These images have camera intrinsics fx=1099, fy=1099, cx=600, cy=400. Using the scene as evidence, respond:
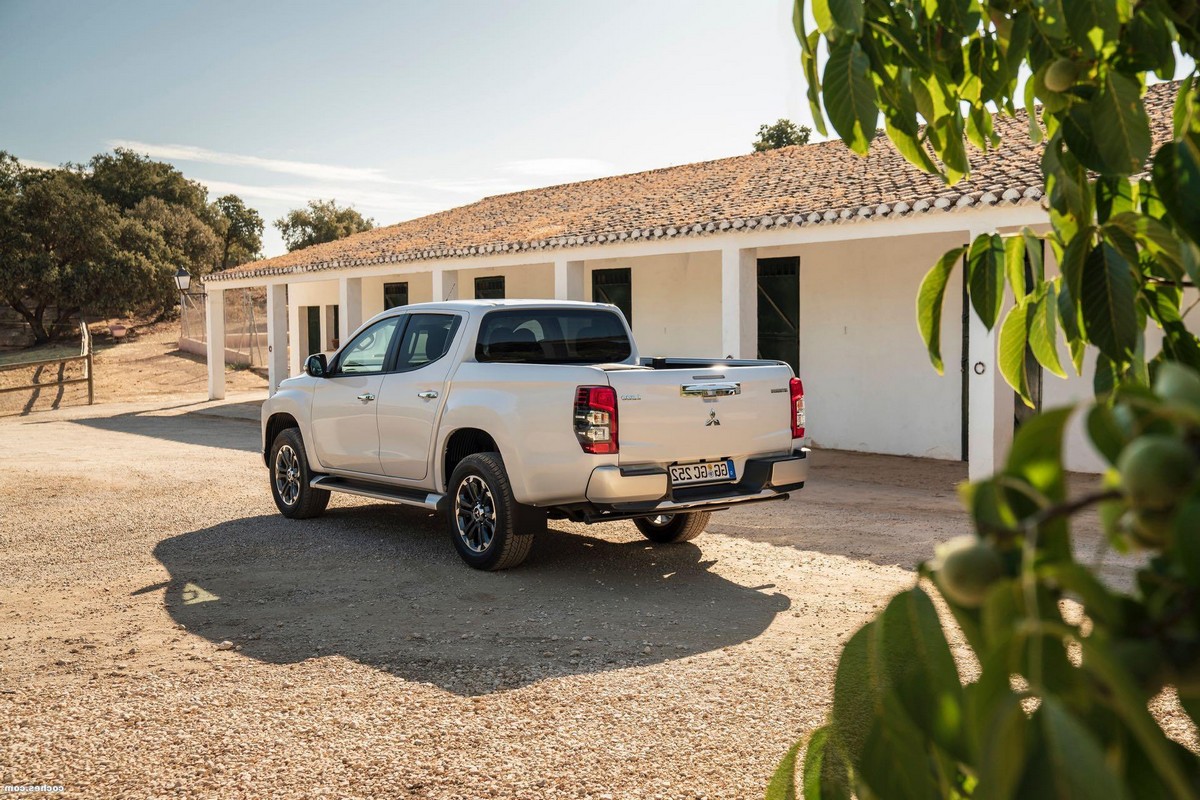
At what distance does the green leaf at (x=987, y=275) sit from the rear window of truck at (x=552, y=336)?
274 inches

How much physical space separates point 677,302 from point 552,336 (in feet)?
30.4

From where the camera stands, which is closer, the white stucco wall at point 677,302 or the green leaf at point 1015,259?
the green leaf at point 1015,259

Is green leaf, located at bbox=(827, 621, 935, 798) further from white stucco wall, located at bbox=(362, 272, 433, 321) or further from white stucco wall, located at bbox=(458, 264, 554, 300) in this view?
white stucco wall, located at bbox=(362, 272, 433, 321)

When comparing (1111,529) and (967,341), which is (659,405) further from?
(967,341)

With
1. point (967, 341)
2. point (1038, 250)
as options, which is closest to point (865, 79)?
point (1038, 250)

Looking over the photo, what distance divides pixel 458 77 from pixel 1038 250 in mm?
20905

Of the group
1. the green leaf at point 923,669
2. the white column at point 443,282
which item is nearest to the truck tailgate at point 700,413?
the green leaf at point 923,669

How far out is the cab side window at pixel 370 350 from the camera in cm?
913

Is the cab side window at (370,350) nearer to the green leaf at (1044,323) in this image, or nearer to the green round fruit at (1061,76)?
the green leaf at (1044,323)

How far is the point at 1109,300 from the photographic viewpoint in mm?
1046

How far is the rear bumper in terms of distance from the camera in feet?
22.8

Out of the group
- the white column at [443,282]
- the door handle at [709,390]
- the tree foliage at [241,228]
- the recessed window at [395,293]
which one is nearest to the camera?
the door handle at [709,390]

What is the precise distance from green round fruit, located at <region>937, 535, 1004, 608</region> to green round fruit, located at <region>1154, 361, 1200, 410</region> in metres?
0.12

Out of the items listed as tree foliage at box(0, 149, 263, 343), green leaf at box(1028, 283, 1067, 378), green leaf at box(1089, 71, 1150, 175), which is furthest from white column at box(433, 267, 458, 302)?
tree foliage at box(0, 149, 263, 343)
